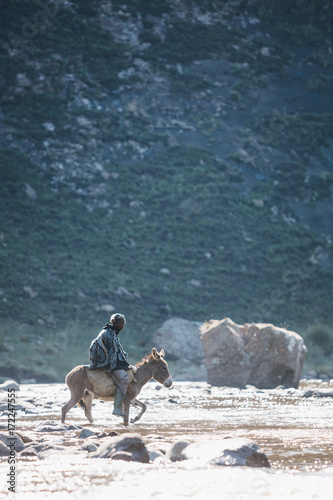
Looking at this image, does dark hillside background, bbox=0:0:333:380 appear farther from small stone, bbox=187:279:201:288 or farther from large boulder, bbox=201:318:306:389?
large boulder, bbox=201:318:306:389

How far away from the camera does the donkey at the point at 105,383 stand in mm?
11461

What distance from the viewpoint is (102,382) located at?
11.4m

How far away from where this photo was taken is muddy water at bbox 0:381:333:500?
569cm

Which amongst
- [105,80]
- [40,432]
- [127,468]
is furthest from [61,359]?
[105,80]

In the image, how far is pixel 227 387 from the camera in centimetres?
2308

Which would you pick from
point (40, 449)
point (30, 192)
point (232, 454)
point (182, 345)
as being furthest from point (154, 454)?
point (30, 192)

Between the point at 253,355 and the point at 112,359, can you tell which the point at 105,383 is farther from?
the point at 253,355

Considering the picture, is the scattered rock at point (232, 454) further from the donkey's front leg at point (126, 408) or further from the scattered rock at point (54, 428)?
the donkey's front leg at point (126, 408)

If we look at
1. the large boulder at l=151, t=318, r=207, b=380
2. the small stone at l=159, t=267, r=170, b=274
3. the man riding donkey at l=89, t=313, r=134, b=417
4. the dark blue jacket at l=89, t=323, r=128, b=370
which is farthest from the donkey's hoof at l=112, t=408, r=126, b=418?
the small stone at l=159, t=267, r=170, b=274

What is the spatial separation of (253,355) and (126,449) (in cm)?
1575

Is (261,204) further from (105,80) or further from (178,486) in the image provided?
(178,486)

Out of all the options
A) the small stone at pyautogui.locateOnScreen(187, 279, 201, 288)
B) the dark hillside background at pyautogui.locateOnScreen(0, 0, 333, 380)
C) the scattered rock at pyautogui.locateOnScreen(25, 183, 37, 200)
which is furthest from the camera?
the scattered rock at pyautogui.locateOnScreen(25, 183, 37, 200)

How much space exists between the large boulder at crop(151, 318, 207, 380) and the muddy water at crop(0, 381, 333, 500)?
14.9 m

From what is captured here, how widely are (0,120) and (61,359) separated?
24.4 meters
